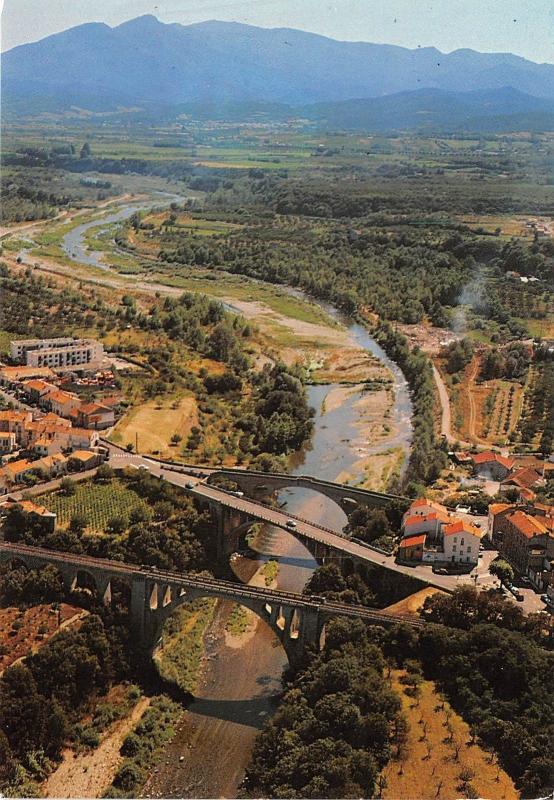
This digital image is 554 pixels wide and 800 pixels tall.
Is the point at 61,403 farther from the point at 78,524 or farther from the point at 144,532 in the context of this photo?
the point at 144,532

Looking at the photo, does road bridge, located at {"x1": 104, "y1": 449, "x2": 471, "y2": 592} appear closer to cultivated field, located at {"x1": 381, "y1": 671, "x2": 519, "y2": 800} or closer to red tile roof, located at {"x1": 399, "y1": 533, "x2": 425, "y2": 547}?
red tile roof, located at {"x1": 399, "y1": 533, "x2": 425, "y2": 547}

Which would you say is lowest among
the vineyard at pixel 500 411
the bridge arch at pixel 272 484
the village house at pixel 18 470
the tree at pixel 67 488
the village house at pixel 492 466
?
the vineyard at pixel 500 411

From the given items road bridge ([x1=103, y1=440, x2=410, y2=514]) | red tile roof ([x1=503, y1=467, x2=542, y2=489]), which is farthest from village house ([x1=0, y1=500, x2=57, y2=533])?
red tile roof ([x1=503, y1=467, x2=542, y2=489])

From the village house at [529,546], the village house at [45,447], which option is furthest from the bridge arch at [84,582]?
the village house at [529,546]

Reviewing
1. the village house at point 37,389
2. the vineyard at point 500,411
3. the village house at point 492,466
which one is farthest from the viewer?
the vineyard at point 500,411

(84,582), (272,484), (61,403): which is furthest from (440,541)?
(61,403)

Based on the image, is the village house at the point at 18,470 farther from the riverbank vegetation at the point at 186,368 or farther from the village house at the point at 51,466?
the riverbank vegetation at the point at 186,368
